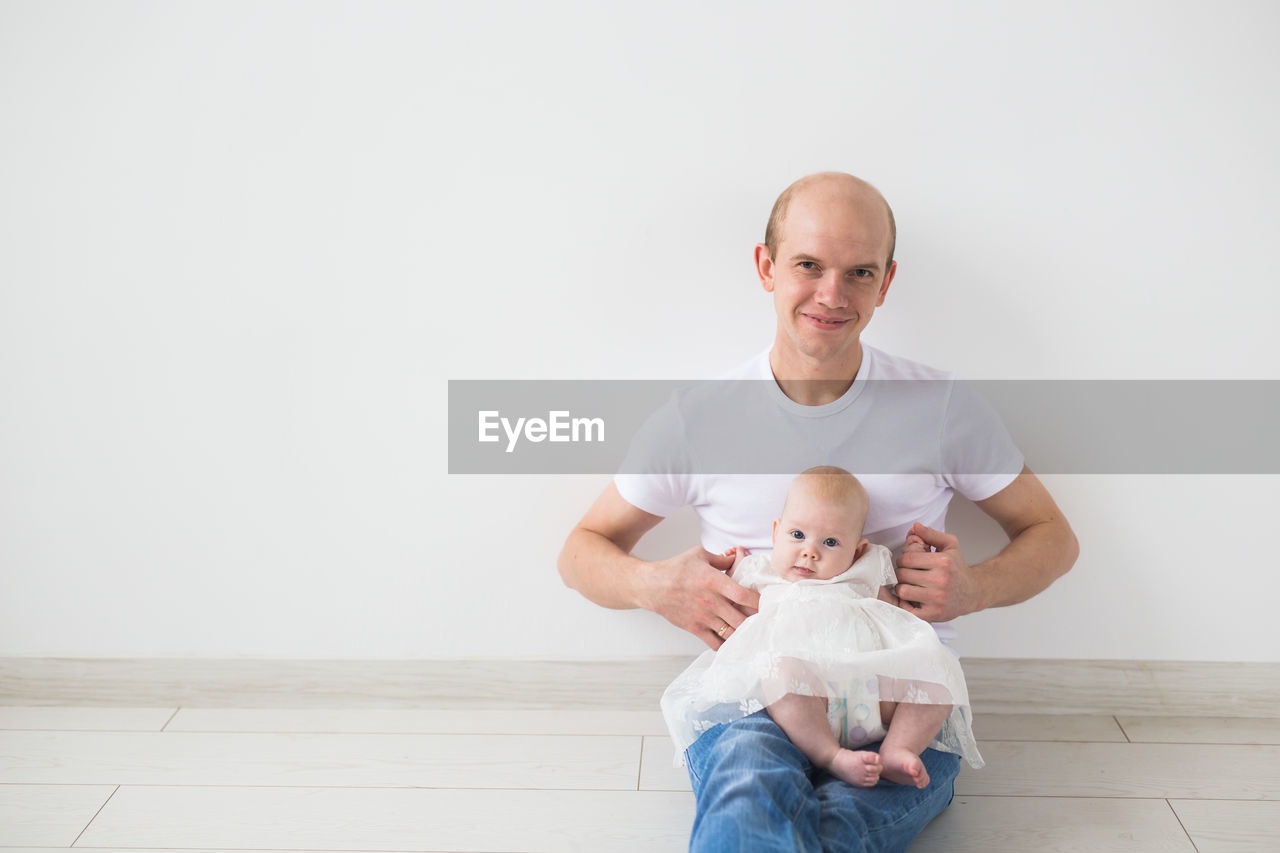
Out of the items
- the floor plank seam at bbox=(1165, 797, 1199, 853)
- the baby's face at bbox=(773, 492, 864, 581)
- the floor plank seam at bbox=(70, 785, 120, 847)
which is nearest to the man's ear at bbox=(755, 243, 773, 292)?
the baby's face at bbox=(773, 492, 864, 581)

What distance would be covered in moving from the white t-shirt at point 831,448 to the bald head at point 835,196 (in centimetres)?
23

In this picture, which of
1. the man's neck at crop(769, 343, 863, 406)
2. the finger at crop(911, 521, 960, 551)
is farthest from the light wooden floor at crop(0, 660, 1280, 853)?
the man's neck at crop(769, 343, 863, 406)

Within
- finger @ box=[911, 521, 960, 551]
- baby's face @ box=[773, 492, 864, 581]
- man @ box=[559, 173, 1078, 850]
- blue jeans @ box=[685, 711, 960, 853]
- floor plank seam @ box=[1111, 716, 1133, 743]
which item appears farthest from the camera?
floor plank seam @ box=[1111, 716, 1133, 743]

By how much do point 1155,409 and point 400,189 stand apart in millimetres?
1525

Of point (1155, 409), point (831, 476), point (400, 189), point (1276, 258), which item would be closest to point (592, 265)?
point (400, 189)

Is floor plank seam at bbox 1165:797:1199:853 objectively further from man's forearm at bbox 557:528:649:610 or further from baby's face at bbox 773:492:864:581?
man's forearm at bbox 557:528:649:610

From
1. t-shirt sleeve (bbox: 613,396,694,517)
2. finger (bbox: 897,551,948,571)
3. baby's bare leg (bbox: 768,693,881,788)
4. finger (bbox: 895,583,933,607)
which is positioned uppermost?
t-shirt sleeve (bbox: 613,396,694,517)

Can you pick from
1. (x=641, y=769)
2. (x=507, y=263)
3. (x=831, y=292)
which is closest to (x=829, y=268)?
(x=831, y=292)

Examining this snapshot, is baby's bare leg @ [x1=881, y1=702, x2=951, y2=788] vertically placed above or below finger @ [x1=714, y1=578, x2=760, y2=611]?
below

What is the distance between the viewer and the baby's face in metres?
1.52

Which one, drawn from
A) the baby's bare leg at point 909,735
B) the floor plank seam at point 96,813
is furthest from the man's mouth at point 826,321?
the floor plank seam at point 96,813

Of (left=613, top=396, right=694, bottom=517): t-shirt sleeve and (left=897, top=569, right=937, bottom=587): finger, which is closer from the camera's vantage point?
(left=897, top=569, right=937, bottom=587): finger

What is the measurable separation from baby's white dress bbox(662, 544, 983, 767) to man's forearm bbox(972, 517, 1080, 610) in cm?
22

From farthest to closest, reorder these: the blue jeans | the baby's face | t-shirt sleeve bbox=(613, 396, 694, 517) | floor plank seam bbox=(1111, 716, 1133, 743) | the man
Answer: floor plank seam bbox=(1111, 716, 1133, 743) < t-shirt sleeve bbox=(613, 396, 694, 517) < the baby's face < the man < the blue jeans
